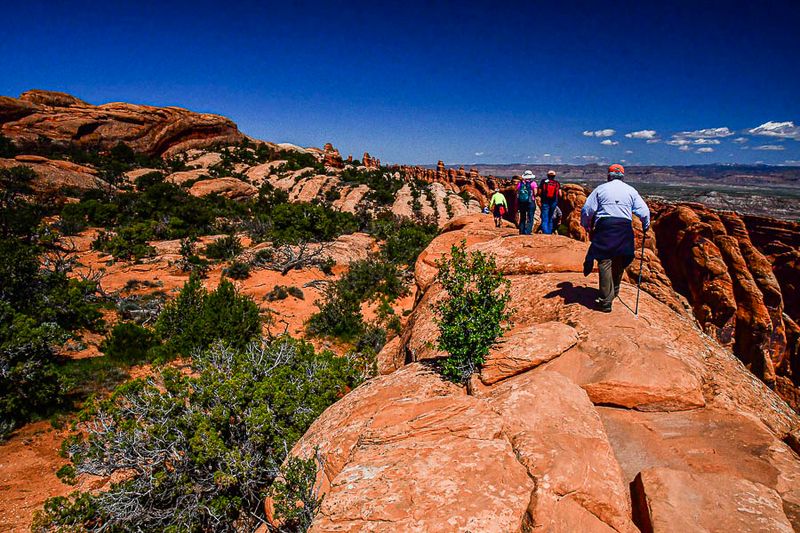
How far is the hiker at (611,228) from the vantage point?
5266 mm

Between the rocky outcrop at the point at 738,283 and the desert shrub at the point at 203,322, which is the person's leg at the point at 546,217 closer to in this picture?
the rocky outcrop at the point at 738,283

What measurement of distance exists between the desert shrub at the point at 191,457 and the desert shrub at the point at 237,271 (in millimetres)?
10452

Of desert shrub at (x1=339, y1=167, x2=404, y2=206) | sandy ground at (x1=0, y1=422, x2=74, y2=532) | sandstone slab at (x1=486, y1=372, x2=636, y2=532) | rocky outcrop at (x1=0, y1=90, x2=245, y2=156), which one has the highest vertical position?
rocky outcrop at (x1=0, y1=90, x2=245, y2=156)

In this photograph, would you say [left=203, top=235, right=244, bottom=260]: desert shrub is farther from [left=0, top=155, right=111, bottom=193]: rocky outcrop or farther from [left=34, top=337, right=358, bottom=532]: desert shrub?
[left=0, top=155, right=111, bottom=193]: rocky outcrop

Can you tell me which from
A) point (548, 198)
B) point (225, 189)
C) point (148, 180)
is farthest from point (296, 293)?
point (148, 180)

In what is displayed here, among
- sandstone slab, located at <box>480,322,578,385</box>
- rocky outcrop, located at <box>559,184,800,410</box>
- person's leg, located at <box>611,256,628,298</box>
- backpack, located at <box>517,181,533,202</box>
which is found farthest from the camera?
rocky outcrop, located at <box>559,184,800,410</box>

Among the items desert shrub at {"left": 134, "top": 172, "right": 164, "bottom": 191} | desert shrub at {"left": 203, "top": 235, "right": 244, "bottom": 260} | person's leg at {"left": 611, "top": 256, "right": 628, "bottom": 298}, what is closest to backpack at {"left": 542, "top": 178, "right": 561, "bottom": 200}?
person's leg at {"left": 611, "top": 256, "right": 628, "bottom": 298}

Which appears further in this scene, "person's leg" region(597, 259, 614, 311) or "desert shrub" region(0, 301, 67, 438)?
"desert shrub" region(0, 301, 67, 438)

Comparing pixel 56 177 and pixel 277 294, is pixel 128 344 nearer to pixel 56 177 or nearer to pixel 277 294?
pixel 277 294

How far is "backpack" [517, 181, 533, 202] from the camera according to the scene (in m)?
11.0

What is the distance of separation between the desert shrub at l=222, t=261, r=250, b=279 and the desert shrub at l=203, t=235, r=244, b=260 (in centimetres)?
140

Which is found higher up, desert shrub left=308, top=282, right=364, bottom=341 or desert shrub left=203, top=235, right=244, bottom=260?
desert shrub left=203, top=235, right=244, bottom=260

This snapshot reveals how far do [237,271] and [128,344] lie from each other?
6.21 meters

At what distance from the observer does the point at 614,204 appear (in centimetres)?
536
